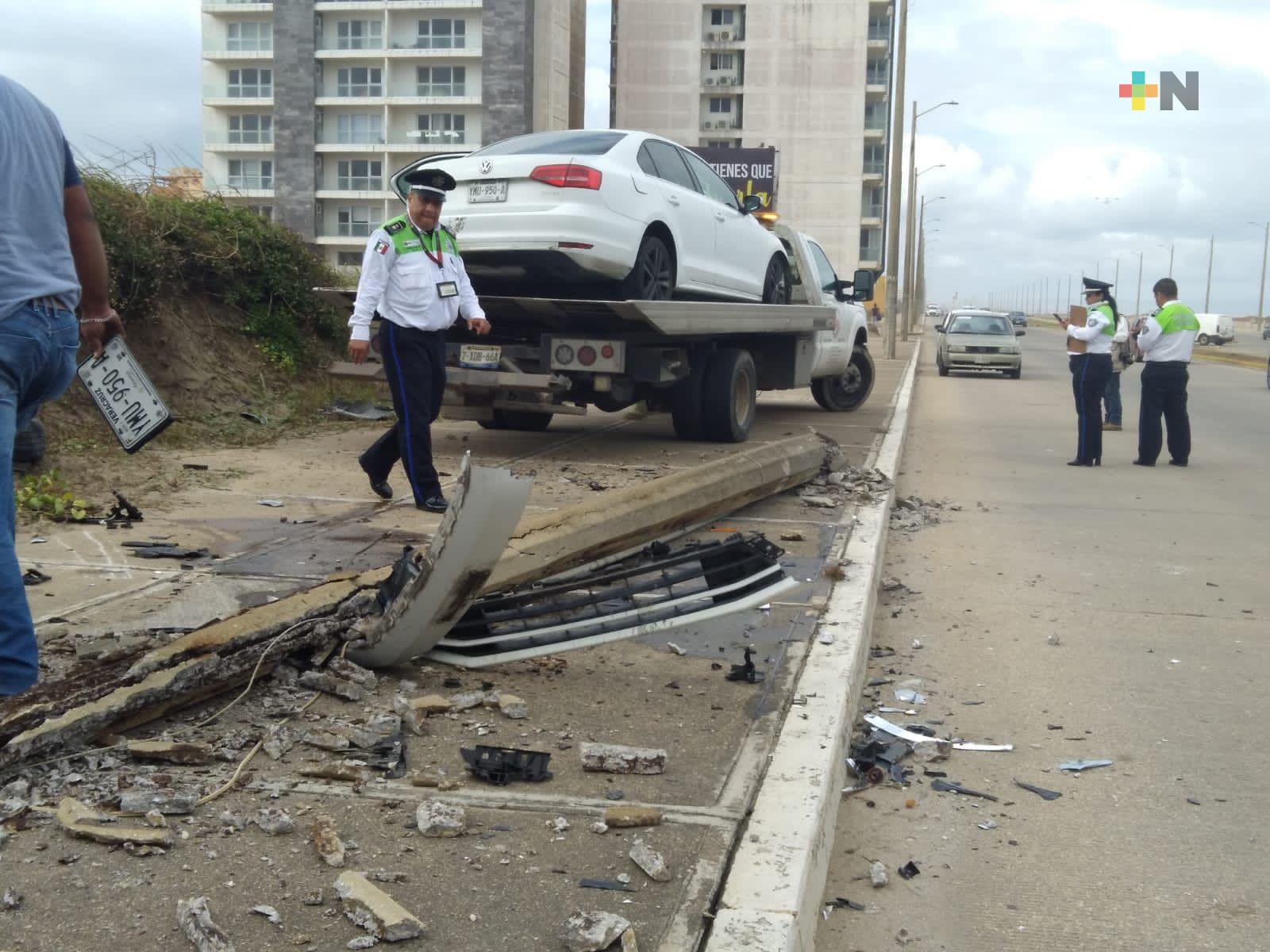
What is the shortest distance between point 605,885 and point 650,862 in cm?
13

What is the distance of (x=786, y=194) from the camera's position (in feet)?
276

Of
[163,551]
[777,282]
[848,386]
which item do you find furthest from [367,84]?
[163,551]

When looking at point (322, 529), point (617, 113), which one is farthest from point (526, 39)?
point (322, 529)

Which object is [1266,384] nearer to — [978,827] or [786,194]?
[978,827]

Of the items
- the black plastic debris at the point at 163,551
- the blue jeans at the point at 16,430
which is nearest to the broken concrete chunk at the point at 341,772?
the blue jeans at the point at 16,430

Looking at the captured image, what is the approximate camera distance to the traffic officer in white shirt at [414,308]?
7.17m

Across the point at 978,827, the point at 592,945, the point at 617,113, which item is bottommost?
the point at 978,827

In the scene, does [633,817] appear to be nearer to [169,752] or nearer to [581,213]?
[169,752]

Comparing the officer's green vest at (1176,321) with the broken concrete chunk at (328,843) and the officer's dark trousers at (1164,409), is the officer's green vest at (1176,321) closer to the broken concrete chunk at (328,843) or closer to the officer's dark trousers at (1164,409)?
the officer's dark trousers at (1164,409)

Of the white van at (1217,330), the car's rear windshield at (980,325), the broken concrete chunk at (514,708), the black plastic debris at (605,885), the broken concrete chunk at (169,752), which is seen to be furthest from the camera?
the white van at (1217,330)

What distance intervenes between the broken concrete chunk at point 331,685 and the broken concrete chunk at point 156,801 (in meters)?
0.89

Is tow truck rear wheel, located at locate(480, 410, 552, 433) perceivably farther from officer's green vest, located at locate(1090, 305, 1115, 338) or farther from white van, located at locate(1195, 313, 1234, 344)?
white van, located at locate(1195, 313, 1234, 344)

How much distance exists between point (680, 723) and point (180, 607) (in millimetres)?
2182

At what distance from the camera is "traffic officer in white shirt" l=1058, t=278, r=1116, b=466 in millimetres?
12469
